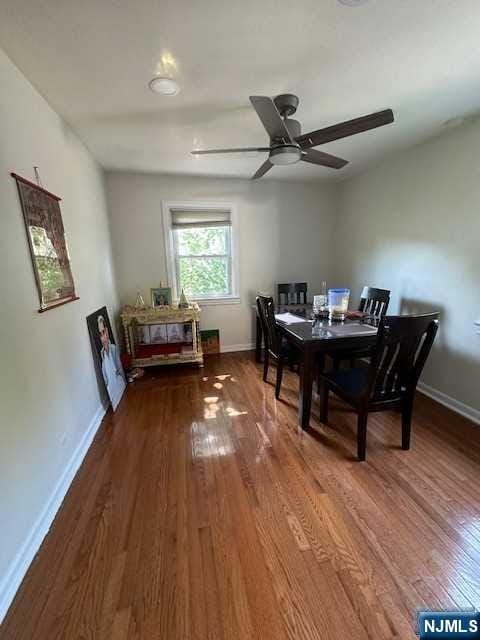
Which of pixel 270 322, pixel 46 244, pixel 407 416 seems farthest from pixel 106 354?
pixel 407 416

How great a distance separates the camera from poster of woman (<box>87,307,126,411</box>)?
96.0 inches

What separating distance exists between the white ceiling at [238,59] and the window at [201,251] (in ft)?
4.16

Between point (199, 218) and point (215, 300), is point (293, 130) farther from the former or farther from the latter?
point (215, 300)

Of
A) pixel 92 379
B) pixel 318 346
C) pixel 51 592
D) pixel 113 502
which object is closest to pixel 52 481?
pixel 113 502

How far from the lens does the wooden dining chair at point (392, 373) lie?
5.29ft

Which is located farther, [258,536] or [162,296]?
[162,296]

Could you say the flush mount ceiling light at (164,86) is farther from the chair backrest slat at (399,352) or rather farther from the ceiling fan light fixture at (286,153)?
the chair backrest slat at (399,352)

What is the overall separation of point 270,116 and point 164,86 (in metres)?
0.72

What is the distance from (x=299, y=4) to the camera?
119 cm

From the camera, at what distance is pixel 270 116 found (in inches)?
61.2

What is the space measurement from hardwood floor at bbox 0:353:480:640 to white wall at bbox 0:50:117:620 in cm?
22

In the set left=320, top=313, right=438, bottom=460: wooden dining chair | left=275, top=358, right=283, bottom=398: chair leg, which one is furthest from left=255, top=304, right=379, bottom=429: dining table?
left=275, top=358, right=283, bottom=398: chair leg

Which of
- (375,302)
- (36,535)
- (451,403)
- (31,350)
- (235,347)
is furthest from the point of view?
(235,347)

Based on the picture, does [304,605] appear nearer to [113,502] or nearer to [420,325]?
[113,502]
